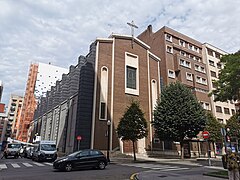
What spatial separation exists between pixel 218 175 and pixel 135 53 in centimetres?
2622

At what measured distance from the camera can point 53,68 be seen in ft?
267

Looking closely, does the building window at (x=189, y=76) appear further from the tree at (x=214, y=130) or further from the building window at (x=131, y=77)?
the building window at (x=131, y=77)

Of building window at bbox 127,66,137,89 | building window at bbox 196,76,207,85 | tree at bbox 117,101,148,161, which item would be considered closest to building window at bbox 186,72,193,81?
building window at bbox 196,76,207,85

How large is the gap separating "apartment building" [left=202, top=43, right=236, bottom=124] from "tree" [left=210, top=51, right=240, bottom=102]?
30.5m

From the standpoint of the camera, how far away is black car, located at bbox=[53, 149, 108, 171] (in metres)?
12.9

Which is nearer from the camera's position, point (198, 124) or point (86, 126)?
point (198, 124)

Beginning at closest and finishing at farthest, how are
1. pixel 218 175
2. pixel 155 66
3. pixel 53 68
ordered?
pixel 218 175 → pixel 155 66 → pixel 53 68

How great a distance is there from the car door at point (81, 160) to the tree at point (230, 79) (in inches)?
419

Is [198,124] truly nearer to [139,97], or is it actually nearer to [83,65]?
[139,97]

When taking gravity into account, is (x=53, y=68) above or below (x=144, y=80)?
above

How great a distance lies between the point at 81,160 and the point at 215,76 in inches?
1638

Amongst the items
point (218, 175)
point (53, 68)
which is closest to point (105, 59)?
point (218, 175)

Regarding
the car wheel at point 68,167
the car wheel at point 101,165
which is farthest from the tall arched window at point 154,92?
the car wheel at point 68,167

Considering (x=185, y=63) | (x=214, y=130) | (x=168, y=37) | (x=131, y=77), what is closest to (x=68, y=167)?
(x=131, y=77)
